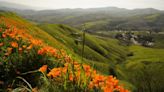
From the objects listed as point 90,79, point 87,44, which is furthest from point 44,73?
point 87,44

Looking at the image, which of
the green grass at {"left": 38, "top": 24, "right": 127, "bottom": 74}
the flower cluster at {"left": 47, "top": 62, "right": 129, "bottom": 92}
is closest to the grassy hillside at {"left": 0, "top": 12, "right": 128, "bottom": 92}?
the flower cluster at {"left": 47, "top": 62, "right": 129, "bottom": 92}

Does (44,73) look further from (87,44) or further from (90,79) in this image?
(87,44)

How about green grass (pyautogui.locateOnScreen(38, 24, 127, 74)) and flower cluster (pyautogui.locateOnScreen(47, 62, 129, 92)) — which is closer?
flower cluster (pyautogui.locateOnScreen(47, 62, 129, 92))

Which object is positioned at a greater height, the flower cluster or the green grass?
the flower cluster

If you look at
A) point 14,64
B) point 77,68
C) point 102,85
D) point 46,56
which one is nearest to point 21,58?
point 14,64

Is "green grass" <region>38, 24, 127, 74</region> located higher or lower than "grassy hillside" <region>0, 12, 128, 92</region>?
lower

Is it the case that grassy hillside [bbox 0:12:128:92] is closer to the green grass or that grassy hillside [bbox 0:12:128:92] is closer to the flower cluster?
the flower cluster

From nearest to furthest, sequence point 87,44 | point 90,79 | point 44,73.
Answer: point 90,79, point 44,73, point 87,44

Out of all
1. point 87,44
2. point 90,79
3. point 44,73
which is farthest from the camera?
point 87,44

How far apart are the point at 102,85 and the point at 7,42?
511 centimetres

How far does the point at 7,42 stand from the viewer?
8.88m

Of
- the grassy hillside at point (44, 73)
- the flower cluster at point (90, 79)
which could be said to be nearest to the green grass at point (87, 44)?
the grassy hillside at point (44, 73)

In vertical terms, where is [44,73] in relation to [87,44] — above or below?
above

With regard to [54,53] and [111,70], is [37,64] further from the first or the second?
[111,70]
